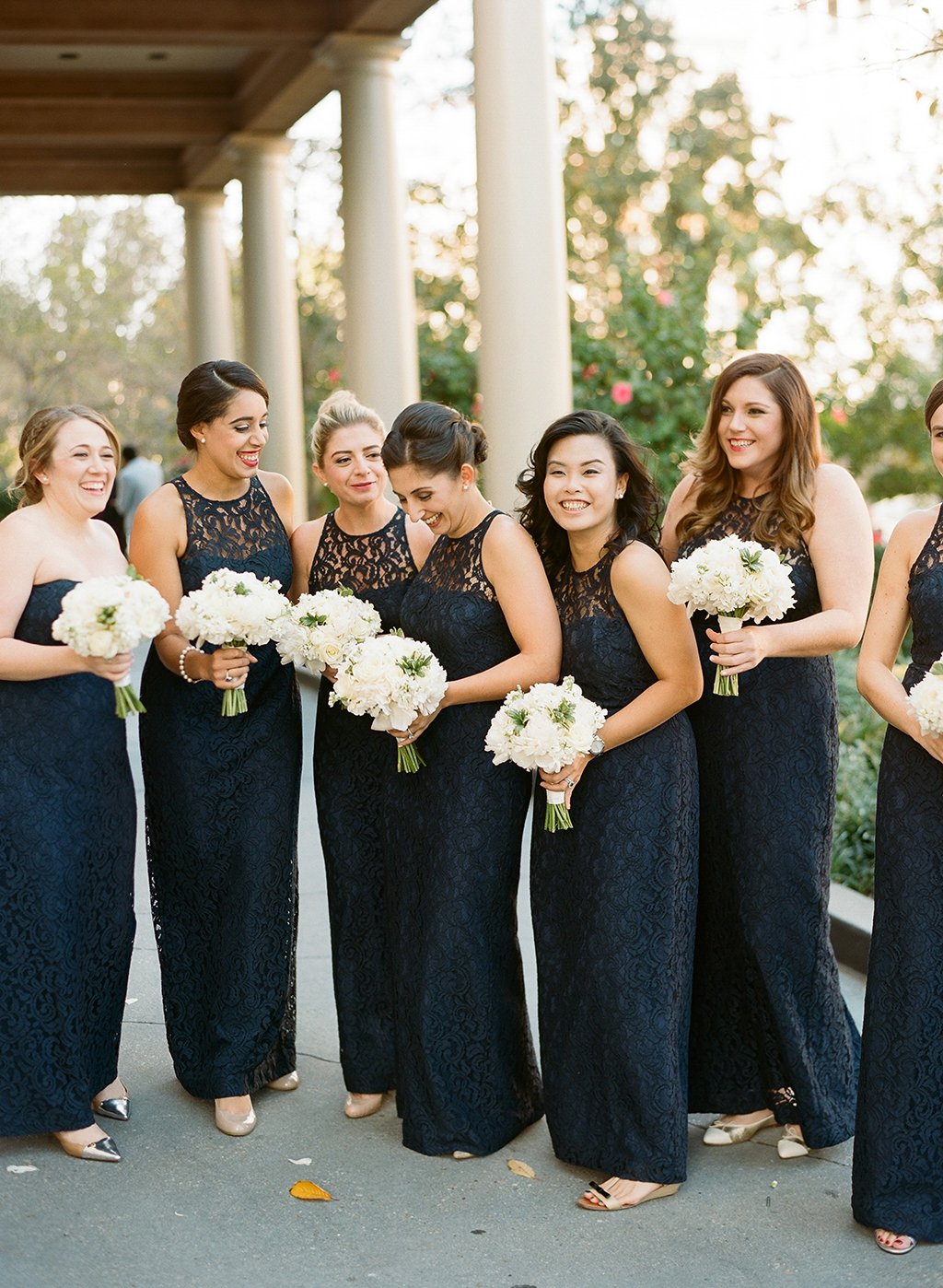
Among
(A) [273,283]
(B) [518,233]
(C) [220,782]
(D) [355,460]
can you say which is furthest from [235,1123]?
(A) [273,283]

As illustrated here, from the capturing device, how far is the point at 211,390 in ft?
16.4

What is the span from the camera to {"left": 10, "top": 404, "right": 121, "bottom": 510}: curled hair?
492cm

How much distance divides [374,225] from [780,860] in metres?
10.8

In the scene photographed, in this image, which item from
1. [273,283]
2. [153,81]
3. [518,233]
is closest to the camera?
[518,233]

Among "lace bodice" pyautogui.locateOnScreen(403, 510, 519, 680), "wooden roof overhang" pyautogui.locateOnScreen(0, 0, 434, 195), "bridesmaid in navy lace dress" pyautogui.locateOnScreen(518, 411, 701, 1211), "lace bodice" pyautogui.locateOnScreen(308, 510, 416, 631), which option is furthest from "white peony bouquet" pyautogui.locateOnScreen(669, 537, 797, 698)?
"wooden roof overhang" pyautogui.locateOnScreen(0, 0, 434, 195)

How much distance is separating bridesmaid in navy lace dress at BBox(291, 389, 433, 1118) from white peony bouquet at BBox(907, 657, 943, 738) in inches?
74.8

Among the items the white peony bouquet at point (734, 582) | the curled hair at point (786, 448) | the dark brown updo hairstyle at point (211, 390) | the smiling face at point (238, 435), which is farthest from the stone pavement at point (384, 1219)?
the dark brown updo hairstyle at point (211, 390)

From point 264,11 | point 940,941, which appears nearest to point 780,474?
point 940,941

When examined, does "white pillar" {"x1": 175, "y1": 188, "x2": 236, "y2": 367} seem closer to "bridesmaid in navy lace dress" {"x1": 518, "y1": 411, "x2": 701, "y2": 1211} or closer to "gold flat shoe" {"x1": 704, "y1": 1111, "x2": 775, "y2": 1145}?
"bridesmaid in navy lace dress" {"x1": 518, "y1": 411, "x2": 701, "y2": 1211}

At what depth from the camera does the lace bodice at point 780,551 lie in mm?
4617

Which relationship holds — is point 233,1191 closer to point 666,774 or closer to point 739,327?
point 666,774

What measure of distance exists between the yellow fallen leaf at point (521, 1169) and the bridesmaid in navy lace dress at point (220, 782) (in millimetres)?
939

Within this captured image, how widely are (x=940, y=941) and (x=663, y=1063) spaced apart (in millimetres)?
921

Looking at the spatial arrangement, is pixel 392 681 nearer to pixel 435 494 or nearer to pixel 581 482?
pixel 435 494
